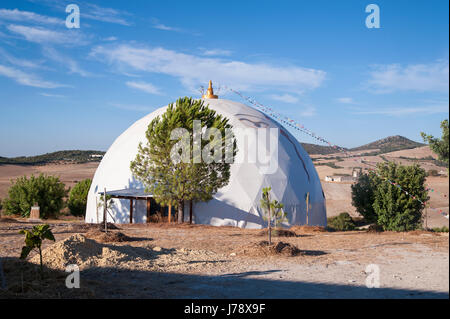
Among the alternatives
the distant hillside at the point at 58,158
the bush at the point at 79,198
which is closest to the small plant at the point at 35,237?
the bush at the point at 79,198

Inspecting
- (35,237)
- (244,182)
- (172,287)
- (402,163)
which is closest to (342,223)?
(244,182)

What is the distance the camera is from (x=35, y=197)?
2612 cm

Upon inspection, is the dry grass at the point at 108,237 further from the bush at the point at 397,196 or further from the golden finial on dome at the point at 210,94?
the golden finial on dome at the point at 210,94

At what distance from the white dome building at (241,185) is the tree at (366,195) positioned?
3.49m

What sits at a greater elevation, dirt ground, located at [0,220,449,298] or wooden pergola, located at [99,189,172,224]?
wooden pergola, located at [99,189,172,224]

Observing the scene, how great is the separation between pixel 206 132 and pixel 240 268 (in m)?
11.4

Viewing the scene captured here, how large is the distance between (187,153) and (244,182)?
3897 millimetres

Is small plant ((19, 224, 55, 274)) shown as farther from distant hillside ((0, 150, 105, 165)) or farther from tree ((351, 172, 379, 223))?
distant hillside ((0, 150, 105, 165))

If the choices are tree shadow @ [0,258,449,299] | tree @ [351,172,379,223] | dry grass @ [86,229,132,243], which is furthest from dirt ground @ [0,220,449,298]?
tree @ [351,172,379,223]

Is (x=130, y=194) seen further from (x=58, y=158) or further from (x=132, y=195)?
(x=58, y=158)

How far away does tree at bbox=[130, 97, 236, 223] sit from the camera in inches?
785

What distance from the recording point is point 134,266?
31.4 ft

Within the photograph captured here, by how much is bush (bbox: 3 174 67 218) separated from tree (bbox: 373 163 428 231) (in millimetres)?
18608
